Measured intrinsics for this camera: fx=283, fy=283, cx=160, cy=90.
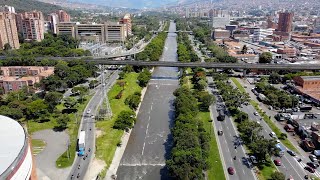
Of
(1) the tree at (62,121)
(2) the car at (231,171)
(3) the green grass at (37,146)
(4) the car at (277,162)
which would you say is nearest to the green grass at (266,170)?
(4) the car at (277,162)

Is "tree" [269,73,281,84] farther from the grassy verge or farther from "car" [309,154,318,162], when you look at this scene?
the grassy verge

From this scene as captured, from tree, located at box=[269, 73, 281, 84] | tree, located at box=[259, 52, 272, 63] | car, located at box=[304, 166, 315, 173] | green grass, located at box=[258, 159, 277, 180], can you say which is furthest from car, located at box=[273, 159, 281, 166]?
tree, located at box=[259, 52, 272, 63]

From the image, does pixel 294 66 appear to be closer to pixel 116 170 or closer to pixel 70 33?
pixel 116 170

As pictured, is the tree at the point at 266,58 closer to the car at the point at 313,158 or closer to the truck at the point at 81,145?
the car at the point at 313,158

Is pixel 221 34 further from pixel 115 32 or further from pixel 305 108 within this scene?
pixel 305 108

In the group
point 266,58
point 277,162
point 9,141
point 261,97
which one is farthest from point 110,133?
point 266,58

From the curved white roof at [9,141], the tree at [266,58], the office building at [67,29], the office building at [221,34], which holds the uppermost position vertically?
the office building at [67,29]
